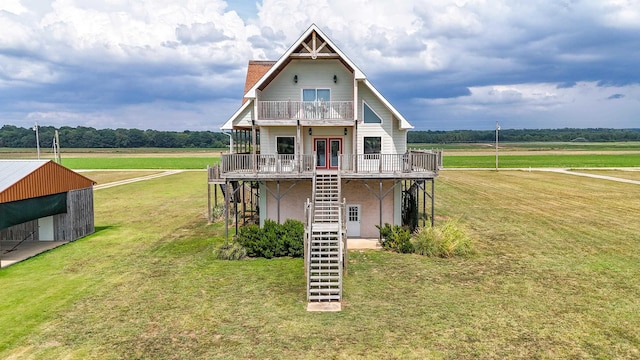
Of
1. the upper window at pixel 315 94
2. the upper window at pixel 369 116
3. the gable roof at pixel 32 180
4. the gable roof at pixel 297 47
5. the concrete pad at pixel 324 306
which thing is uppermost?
the gable roof at pixel 297 47

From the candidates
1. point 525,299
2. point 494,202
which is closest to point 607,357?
point 525,299

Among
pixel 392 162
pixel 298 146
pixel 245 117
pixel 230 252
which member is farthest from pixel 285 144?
pixel 230 252

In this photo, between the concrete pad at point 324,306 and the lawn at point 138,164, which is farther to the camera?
the lawn at point 138,164

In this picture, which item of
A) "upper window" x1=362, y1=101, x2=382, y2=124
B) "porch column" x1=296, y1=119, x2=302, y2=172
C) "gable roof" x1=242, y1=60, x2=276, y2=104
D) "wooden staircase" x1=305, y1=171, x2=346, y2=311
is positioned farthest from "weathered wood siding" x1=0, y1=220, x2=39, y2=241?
"upper window" x1=362, y1=101, x2=382, y2=124

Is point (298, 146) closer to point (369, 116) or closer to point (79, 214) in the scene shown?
point (369, 116)

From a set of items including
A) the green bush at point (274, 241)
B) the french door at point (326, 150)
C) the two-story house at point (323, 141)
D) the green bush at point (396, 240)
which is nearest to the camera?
the green bush at point (274, 241)

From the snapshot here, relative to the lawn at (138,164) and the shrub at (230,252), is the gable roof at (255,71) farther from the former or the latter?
the lawn at (138,164)

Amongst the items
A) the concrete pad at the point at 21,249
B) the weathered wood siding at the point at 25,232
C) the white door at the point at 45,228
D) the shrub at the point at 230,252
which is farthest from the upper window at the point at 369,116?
the weathered wood siding at the point at 25,232
